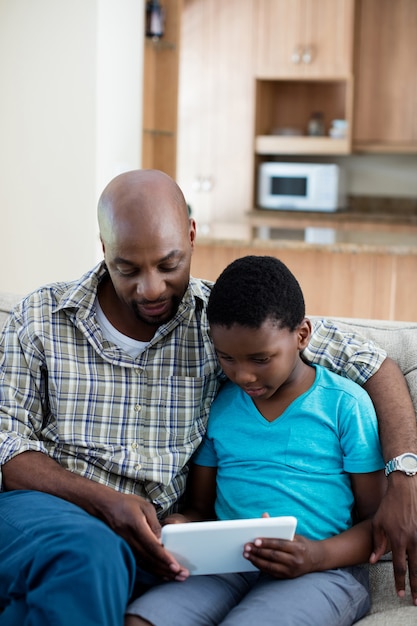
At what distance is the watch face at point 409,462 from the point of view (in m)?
1.48

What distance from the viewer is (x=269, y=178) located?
651 centimetres

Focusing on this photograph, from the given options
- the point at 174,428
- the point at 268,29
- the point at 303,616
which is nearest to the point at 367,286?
the point at 174,428

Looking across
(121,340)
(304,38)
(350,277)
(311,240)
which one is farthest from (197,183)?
(121,340)

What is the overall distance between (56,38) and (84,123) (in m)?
0.44

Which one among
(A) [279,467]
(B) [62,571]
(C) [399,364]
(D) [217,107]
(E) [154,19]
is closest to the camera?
(B) [62,571]

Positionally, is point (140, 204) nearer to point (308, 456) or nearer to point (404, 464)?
point (308, 456)

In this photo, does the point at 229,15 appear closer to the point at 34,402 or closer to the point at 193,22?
the point at 193,22

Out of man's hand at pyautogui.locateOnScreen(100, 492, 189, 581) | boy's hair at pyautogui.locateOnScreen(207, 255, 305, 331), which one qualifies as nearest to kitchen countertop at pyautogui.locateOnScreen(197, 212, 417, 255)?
boy's hair at pyautogui.locateOnScreen(207, 255, 305, 331)

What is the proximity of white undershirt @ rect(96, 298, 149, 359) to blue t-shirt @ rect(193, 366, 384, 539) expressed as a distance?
9.6 inches

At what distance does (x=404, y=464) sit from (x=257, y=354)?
1.04 ft

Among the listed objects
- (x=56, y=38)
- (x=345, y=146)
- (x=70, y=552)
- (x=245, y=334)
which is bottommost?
(x=70, y=552)

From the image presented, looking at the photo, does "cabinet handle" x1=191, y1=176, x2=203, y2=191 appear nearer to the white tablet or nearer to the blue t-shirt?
the blue t-shirt

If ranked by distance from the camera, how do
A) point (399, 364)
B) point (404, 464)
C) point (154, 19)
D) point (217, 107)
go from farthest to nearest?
point (217, 107) < point (154, 19) < point (399, 364) < point (404, 464)

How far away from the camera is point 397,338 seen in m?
1.89
